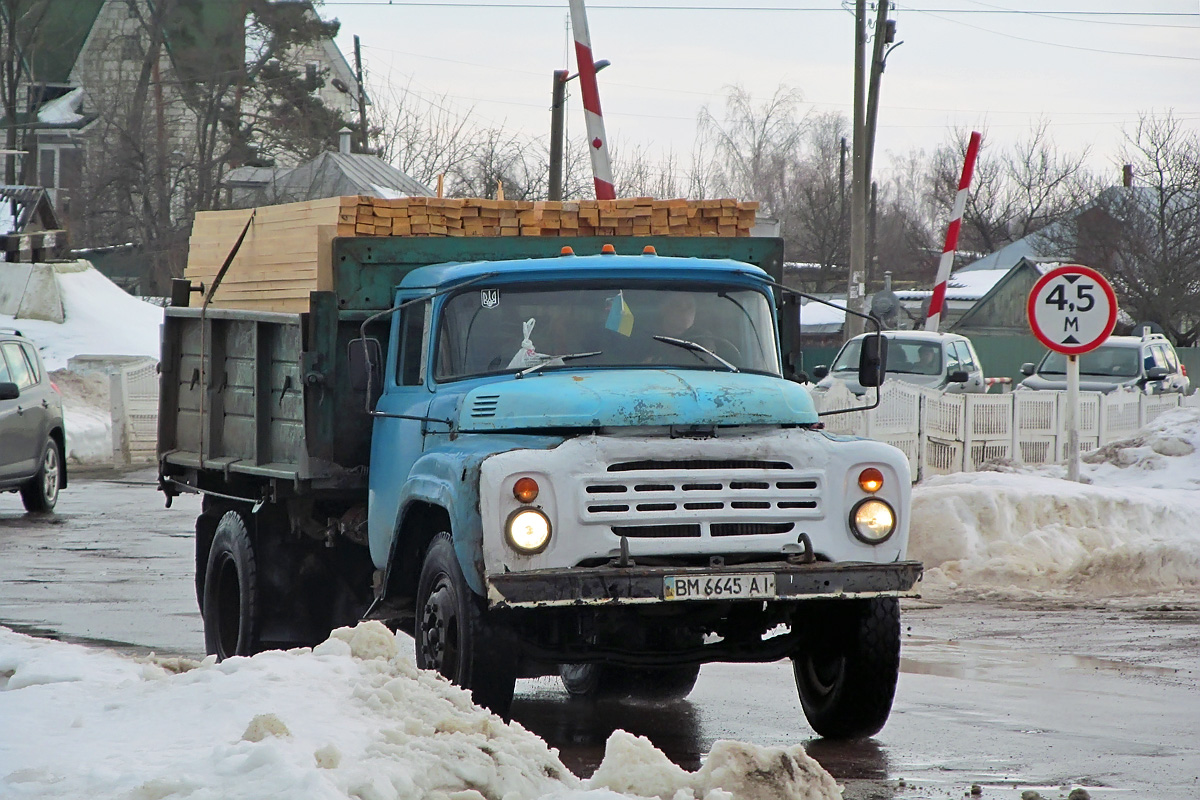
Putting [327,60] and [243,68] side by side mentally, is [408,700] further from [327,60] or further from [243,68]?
[327,60]

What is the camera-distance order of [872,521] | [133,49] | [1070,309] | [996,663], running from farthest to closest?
[133,49]
[1070,309]
[996,663]
[872,521]

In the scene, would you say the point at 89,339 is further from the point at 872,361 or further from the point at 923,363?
the point at 872,361

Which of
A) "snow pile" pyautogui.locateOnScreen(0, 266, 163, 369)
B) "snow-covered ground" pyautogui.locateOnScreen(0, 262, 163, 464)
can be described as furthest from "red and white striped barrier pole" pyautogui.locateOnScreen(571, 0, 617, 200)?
"snow pile" pyautogui.locateOnScreen(0, 266, 163, 369)

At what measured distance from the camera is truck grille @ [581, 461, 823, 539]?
6379mm

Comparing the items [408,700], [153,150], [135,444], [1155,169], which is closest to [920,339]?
[135,444]

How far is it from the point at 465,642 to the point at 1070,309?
29.7 feet

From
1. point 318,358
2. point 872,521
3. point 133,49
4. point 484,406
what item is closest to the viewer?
point 872,521

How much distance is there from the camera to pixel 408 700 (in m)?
5.71

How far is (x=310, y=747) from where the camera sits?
4957mm

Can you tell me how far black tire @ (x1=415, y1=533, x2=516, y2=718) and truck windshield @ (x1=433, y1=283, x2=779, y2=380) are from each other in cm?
100

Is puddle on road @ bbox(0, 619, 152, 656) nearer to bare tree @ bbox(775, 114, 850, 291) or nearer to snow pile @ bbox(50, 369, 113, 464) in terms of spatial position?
snow pile @ bbox(50, 369, 113, 464)

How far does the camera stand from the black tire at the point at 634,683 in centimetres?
849

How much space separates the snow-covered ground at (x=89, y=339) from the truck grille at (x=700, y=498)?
67.8ft

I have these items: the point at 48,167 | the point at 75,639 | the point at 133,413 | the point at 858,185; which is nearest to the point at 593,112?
the point at 75,639
